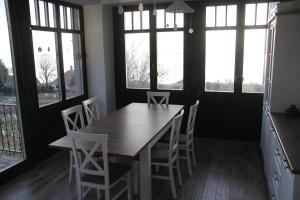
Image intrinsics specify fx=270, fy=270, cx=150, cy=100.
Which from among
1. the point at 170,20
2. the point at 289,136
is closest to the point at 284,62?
the point at 289,136

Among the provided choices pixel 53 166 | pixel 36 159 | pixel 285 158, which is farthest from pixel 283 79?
pixel 36 159

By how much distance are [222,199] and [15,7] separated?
3.49 m

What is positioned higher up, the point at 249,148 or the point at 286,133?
the point at 286,133

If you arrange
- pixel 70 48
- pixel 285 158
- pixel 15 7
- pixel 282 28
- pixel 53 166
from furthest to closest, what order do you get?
1. pixel 70 48
2. pixel 53 166
3. pixel 15 7
4. pixel 282 28
5. pixel 285 158

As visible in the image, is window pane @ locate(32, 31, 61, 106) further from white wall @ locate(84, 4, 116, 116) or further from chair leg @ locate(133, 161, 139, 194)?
chair leg @ locate(133, 161, 139, 194)

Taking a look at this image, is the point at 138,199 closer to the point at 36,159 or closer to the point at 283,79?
the point at 36,159

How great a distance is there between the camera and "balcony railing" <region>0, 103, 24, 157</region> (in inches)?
140

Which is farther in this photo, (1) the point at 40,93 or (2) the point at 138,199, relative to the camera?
(1) the point at 40,93

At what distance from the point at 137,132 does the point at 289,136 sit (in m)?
1.47

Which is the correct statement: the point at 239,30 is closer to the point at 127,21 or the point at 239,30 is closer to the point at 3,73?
the point at 127,21

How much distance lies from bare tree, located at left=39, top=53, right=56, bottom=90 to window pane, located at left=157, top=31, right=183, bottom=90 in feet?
6.38

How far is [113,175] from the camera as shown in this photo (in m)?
2.64

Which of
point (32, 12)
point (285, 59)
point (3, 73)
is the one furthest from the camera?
point (32, 12)

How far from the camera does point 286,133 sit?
2428 millimetres
